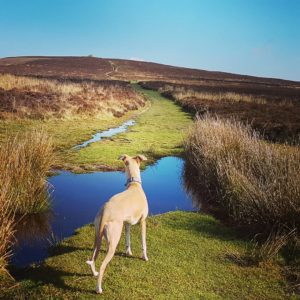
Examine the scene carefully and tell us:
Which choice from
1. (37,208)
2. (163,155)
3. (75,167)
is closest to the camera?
(37,208)

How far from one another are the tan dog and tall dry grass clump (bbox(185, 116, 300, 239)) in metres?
3.04

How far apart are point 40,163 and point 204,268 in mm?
5382

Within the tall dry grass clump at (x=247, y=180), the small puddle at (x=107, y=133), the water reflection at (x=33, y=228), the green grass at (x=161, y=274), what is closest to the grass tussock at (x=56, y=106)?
the small puddle at (x=107, y=133)

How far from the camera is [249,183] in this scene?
28.4 feet

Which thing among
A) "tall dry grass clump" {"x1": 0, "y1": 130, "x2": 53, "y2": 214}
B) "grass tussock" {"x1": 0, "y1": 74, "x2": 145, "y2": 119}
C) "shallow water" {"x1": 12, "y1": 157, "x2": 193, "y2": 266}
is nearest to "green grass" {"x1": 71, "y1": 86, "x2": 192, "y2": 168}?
"shallow water" {"x1": 12, "y1": 157, "x2": 193, "y2": 266}

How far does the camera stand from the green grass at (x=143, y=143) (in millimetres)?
14531

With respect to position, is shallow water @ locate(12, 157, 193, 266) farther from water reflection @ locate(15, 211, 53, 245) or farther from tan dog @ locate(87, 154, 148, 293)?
tan dog @ locate(87, 154, 148, 293)

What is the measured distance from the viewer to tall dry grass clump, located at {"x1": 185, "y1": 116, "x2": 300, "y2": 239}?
310 inches

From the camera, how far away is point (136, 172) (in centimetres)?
688

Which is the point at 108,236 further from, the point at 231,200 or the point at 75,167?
the point at 75,167

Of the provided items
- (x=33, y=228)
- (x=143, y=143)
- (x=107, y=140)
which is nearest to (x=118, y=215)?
(x=33, y=228)

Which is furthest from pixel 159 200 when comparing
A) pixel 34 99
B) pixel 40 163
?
pixel 34 99

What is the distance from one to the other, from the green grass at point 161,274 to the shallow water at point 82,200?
27.5 inches

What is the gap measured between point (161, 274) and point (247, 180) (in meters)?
3.68
